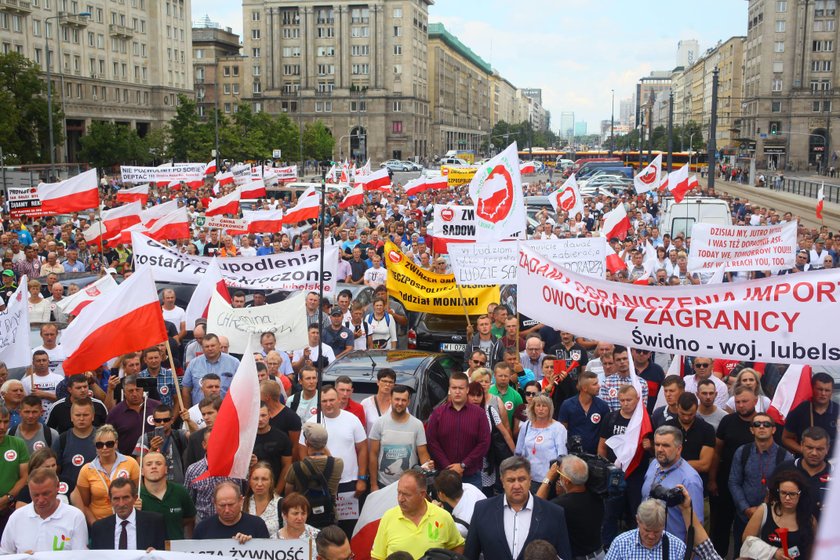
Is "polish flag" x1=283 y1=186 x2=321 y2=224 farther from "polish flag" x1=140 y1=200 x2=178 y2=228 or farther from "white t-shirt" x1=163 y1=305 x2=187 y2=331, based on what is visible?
"white t-shirt" x1=163 y1=305 x2=187 y2=331

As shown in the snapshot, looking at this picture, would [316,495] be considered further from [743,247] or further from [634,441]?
[743,247]

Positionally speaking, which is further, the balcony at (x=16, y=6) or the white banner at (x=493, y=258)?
the balcony at (x=16, y=6)

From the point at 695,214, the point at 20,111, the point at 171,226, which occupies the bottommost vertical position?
the point at 695,214

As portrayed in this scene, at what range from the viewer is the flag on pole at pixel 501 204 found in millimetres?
14242

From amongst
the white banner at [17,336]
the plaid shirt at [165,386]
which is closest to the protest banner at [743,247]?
the plaid shirt at [165,386]

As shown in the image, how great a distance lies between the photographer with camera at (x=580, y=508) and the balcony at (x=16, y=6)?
72.5 meters

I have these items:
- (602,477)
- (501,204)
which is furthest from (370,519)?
(501,204)

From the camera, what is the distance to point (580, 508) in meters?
6.25

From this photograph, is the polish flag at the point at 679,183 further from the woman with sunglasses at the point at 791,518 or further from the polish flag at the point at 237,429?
the polish flag at the point at 237,429

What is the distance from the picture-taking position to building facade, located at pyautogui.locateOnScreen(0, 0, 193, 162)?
240 ft

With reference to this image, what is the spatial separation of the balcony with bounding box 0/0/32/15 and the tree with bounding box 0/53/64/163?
18072 millimetres

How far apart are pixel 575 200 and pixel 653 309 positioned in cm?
1836

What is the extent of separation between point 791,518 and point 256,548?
3181 mm

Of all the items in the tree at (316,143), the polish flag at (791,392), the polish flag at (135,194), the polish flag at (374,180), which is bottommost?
the polish flag at (791,392)
